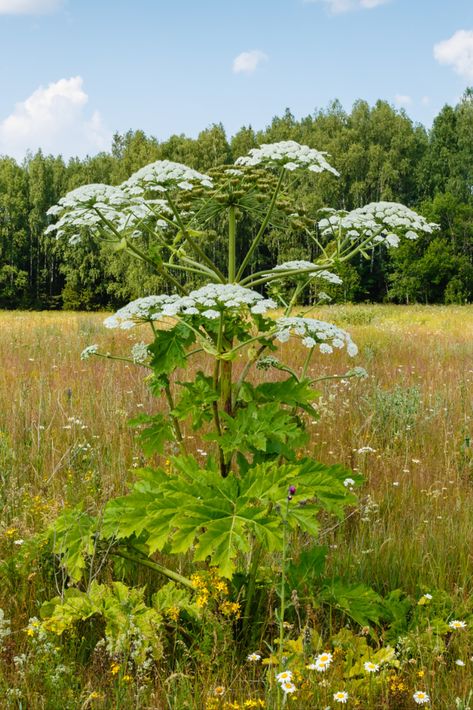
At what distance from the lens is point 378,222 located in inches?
120

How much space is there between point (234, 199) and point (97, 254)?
50216 millimetres

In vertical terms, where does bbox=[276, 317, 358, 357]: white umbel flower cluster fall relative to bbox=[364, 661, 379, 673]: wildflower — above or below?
above

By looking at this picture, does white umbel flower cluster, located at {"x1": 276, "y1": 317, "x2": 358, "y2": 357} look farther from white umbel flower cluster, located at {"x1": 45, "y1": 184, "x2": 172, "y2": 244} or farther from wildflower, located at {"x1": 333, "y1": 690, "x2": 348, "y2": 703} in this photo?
wildflower, located at {"x1": 333, "y1": 690, "x2": 348, "y2": 703}

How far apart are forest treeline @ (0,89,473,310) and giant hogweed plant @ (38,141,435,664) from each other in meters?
37.8

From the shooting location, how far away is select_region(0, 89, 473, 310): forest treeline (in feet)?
148

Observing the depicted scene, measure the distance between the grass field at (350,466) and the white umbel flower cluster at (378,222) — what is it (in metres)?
1.45

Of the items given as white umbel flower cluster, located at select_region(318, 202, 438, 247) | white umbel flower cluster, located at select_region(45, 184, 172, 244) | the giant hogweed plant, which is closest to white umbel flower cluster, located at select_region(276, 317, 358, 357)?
the giant hogweed plant

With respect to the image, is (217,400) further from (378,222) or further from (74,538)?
(378,222)

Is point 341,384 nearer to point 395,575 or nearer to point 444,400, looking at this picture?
point 444,400

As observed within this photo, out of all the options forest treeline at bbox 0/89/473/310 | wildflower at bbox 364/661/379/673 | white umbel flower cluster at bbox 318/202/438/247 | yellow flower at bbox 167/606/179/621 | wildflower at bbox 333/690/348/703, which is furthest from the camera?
forest treeline at bbox 0/89/473/310

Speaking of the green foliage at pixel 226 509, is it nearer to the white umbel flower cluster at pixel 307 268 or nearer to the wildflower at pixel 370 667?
the wildflower at pixel 370 667

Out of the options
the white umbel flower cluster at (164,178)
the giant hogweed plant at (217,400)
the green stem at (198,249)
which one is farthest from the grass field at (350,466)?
the white umbel flower cluster at (164,178)

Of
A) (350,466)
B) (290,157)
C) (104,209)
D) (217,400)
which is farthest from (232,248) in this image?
(350,466)

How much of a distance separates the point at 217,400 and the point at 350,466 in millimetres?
2510
